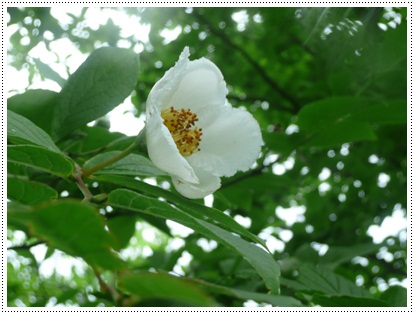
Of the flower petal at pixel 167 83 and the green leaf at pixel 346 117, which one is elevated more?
the green leaf at pixel 346 117

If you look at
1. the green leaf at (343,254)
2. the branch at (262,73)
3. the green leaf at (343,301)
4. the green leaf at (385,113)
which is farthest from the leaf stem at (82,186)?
the branch at (262,73)

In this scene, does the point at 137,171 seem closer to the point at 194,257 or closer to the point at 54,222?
the point at 54,222

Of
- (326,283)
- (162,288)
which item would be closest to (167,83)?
(162,288)

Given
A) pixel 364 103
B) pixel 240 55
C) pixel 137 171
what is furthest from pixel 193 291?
pixel 240 55

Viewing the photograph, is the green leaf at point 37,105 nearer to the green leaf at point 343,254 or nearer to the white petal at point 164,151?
the white petal at point 164,151

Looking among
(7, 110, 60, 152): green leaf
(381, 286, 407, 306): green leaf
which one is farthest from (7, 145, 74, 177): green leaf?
(381, 286, 407, 306): green leaf

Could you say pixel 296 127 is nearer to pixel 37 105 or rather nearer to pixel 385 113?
pixel 385 113
